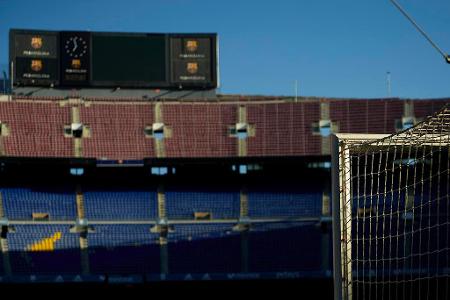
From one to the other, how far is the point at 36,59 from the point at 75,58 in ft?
4.57

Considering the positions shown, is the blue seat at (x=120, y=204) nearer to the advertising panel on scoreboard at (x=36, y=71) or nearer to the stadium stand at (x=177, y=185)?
the stadium stand at (x=177, y=185)

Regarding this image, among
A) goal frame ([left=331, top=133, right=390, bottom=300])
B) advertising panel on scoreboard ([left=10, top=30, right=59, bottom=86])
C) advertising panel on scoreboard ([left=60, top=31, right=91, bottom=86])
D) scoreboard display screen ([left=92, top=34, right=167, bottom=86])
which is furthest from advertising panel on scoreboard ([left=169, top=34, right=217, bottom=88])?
goal frame ([left=331, top=133, right=390, bottom=300])

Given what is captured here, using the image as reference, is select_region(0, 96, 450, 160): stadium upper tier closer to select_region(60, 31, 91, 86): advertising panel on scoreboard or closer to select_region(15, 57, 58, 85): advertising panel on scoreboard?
select_region(60, 31, 91, 86): advertising panel on scoreboard

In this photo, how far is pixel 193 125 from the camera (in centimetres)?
2408

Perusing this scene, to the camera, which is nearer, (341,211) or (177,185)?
(341,211)

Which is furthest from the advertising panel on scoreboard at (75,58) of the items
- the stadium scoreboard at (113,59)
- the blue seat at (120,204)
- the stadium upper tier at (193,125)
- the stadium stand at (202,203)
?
the stadium stand at (202,203)

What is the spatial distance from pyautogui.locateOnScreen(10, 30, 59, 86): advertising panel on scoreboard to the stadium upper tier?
4.88ft

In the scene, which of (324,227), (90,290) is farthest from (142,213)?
(324,227)

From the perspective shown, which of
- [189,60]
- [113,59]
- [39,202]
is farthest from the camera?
[189,60]

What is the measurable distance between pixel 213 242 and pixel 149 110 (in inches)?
199

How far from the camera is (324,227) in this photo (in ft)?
77.0

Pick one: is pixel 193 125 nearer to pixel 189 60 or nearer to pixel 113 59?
pixel 189 60

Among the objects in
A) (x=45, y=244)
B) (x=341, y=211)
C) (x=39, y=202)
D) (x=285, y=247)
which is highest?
(x=341, y=211)

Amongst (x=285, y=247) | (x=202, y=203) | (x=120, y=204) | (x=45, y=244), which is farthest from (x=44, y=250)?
(x=285, y=247)
